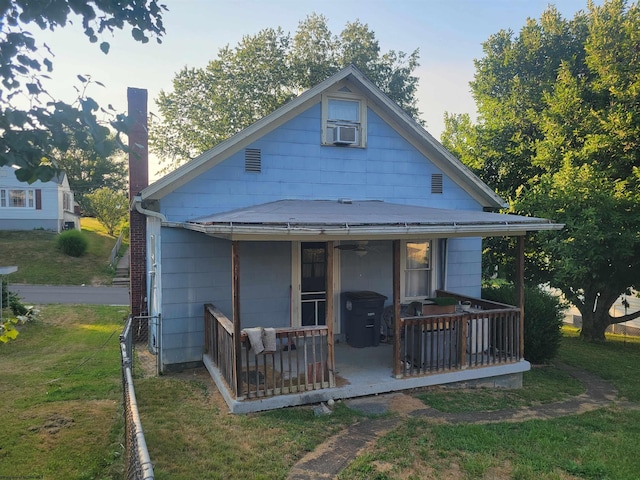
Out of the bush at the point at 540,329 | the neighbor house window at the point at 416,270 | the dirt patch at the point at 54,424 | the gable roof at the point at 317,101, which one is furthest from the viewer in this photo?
the neighbor house window at the point at 416,270

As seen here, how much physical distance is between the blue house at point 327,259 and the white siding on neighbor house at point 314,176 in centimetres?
3

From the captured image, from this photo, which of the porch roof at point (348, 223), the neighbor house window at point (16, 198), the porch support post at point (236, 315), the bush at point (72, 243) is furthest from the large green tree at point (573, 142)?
the neighbor house window at point (16, 198)

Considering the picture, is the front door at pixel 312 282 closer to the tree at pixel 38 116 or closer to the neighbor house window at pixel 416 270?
the neighbor house window at pixel 416 270

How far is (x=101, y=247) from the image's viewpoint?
102 ft

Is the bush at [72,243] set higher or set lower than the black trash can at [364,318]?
higher

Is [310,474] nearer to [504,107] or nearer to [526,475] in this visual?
[526,475]

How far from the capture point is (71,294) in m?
20.8

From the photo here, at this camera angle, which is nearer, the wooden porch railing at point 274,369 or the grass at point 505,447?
the grass at point 505,447

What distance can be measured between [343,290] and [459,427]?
165 inches

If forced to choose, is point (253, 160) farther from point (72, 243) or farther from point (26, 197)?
point (26, 197)

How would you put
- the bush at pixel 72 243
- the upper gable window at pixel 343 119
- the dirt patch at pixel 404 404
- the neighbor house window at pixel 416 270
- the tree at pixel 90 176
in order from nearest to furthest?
the dirt patch at pixel 404 404
the upper gable window at pixel 343 119
the neighbor house window at pixel 416 270
the bush at pixel 72 243
the tree at pixel 90 176

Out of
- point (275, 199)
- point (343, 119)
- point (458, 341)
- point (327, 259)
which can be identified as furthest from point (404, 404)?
point (343, 119)

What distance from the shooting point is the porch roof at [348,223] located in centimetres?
616

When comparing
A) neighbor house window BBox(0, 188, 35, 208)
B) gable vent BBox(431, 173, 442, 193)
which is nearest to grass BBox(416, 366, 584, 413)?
gable vent BBox(431, 173, 442, 193)
